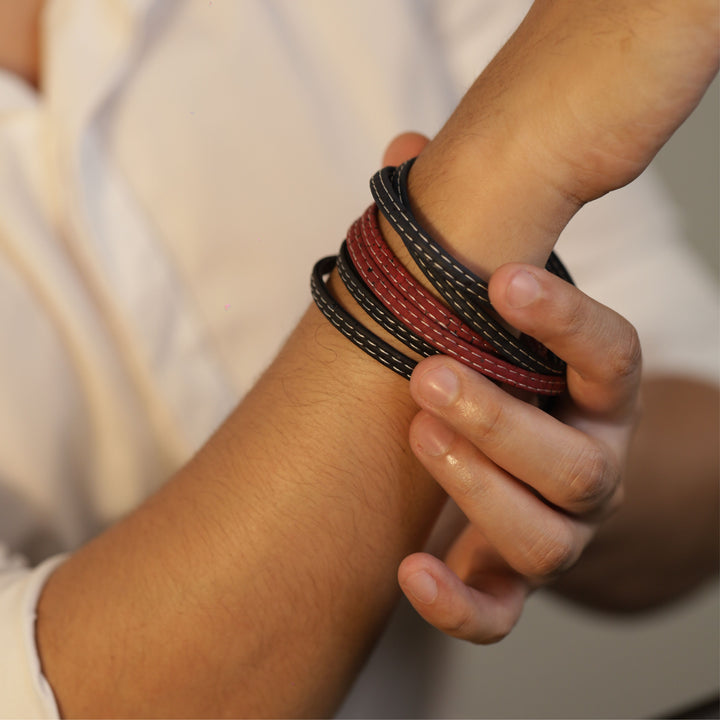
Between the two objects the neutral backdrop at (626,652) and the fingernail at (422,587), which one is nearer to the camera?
the fingernail at (422,587)

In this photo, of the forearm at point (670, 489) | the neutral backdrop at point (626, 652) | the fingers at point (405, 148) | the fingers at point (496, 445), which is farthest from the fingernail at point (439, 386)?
the neutral backdrop at point (626, 652)

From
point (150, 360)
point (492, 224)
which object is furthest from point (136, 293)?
point (492, 224)

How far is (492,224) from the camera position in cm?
42

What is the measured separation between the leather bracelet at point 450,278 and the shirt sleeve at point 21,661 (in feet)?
1.12

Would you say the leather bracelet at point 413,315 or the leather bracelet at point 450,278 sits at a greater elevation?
the leather bracelet at point 450,278

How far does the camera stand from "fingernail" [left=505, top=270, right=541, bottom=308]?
0.37 m

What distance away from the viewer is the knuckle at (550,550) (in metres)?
0.46

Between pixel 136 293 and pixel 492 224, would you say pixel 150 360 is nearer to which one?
pixel 136 293

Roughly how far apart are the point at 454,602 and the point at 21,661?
0.92ft

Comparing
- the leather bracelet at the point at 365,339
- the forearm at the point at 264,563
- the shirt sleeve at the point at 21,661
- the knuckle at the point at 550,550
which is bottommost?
the shirt sleeve at the point at 21,661

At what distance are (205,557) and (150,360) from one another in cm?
28

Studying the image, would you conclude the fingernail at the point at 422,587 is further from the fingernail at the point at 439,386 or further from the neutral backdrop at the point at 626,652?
the neutral backdrop at the point at 626,652

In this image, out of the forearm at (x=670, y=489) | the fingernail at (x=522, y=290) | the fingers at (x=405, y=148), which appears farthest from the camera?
the forearm at (x=670, y=489)

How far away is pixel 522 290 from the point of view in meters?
0.37
